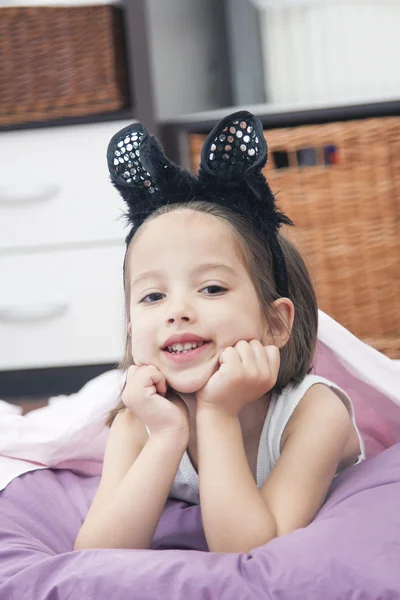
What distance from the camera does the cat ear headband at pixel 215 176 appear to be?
95cm

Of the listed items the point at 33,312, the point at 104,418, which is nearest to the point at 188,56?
the point at 33,312

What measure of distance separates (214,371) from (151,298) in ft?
0.36

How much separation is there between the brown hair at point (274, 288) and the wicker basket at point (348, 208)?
548 mm

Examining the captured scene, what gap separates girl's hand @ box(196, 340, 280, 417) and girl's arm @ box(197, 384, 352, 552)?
0.04 feet

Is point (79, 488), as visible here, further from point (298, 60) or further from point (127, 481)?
point (298, 60)

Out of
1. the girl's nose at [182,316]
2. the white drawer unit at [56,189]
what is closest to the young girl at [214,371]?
the girl's nose at [182,316]

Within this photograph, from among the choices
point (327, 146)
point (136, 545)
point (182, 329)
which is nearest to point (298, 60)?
point (327, 146)

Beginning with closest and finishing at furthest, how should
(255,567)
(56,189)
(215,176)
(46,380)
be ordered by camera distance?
(255,567), (215,176), (56,189), (46,380)

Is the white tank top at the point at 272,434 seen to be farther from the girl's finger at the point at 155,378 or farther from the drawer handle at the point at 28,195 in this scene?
the drawer handle at the point at 28,195

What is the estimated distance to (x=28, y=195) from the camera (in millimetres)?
1758

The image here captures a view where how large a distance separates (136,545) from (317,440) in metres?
0.21

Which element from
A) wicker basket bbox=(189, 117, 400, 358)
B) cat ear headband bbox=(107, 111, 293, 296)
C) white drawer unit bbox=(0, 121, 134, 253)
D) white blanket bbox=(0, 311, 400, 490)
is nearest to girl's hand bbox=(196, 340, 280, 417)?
cat ear headband bbox=(107, 111, 293, 296)

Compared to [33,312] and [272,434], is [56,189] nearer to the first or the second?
[33,312]

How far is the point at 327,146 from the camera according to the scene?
1659mm
